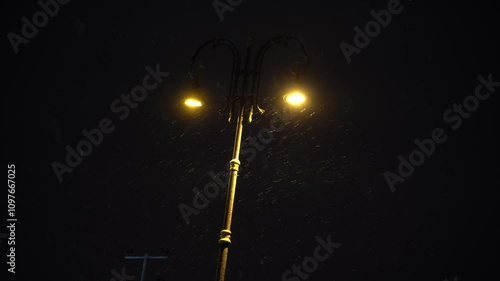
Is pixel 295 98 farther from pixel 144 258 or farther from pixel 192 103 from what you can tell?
pixel 144 258

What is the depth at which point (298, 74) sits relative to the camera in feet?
16.4

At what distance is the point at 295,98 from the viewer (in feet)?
16.5

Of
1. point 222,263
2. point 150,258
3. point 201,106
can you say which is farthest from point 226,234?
point 150,258

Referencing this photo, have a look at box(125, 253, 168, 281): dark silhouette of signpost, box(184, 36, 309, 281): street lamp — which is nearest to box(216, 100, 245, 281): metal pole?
box(184, 36, 309, 281): street lamp

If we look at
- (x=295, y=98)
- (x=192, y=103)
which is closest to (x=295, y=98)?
(x=295, y=98)

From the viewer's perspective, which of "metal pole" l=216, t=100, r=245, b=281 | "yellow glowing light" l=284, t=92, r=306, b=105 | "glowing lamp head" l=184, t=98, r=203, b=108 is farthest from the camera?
"glowing lamp head" l=184, t=98, r=203, b=108

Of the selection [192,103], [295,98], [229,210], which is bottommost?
[229,210]

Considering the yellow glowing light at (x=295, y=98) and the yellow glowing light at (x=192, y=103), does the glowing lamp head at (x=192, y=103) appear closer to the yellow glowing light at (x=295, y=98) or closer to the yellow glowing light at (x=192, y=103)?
the yellow glowing light at (x=192, y=103)

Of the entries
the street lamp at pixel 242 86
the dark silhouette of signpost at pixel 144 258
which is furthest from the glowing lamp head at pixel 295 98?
the dark silhouette of signpost at pixel 144 258

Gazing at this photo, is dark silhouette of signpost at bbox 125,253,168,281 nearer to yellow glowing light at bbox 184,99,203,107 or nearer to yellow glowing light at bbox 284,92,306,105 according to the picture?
yellow glowing light at bbox 184,99,203,107

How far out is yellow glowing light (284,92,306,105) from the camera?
16.4 ft

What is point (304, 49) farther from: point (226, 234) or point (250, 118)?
point (226, 234)

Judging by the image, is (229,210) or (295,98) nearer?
(229,210)

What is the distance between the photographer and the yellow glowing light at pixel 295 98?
16.4ft
